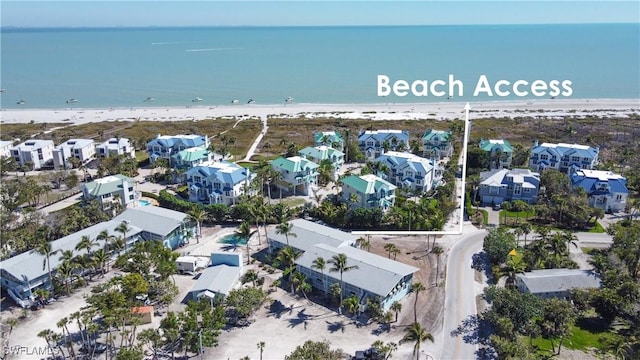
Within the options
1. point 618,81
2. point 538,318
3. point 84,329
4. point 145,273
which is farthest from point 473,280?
point 618,81

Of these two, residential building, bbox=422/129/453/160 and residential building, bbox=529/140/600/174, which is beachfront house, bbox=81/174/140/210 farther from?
residential building, bbox=529/140/600/174

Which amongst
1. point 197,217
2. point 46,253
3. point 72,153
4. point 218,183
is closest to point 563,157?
point 218,183

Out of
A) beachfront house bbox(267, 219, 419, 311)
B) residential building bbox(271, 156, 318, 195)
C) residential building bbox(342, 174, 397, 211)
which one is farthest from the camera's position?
residential building bbox(271, 156, 318, 195)

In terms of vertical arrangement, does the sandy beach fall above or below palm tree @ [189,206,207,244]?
above

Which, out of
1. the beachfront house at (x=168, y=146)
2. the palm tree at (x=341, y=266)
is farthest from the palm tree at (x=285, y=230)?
the beachfront house at (x=168, y=146)

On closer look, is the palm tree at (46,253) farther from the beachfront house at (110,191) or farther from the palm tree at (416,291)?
the palm tree at (416,291)

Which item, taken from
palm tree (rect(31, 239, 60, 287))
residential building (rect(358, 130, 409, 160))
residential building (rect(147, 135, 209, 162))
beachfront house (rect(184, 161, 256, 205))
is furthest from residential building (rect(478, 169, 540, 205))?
palm tree (rect(31, 239, 60, 287))
